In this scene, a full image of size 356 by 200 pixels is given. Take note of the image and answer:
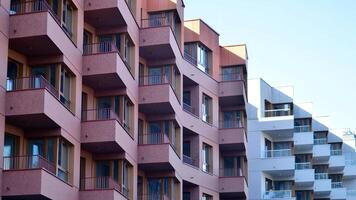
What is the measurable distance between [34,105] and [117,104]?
32.0 ft

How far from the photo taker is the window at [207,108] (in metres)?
56.1

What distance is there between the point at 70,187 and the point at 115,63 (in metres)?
6.86

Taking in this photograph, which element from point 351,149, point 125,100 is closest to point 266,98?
point 351,149

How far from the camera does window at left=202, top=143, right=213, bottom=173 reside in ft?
180

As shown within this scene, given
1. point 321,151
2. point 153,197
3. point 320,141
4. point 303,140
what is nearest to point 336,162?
point 320,141

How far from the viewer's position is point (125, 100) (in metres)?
42.4

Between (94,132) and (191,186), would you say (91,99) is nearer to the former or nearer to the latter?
(94,132)

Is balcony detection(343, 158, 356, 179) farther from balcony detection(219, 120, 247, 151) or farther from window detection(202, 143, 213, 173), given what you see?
window detection(202, 143, 213, 173)

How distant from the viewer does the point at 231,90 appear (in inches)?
2295

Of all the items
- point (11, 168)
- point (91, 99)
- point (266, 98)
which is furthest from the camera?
point (266, 98)

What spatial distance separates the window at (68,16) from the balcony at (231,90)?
22.0 meters

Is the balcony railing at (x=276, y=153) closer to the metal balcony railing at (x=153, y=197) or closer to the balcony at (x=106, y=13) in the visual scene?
the metal balcony railing at (x=153, y=197)

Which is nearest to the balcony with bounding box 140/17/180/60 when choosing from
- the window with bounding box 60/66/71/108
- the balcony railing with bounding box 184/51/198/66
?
the balcony railing with bounding box 184/51/198/66

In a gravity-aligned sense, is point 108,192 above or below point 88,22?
below
